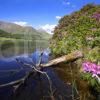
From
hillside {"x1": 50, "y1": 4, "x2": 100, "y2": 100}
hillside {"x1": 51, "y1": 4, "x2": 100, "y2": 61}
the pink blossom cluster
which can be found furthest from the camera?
hillside {"x1": 51, "y1": 4, "x2": 100, "y2": 61}

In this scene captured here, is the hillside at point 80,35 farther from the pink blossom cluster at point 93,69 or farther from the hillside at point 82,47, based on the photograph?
the pink blossom cluster at point 93,69

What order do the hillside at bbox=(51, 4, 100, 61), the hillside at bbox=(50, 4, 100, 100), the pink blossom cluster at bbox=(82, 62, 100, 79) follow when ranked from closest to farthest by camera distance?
the pink blossom cluster at bbox=(82, 62, 100, 79), the hillside at bbox=(50, 4, 100, 100), the hillside at bbox=(51, 4, 100, 61)

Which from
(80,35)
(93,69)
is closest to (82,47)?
(80,35)

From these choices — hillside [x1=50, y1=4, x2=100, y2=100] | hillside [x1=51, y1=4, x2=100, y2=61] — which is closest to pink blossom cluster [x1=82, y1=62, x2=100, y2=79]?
hillside [x1=50, y1=4, x2=100, y2=100]

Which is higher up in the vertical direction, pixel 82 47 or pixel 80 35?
pixel 80 35

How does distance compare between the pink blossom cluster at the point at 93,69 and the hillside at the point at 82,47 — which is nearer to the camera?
the pink blossom cluster at the point at 93,69

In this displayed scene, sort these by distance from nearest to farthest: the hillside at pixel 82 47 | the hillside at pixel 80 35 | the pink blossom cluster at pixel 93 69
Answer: the pink blossom cluster at pixel 93 69 < the hillside at pixel 82 47 < the hillside at pixel 80 35

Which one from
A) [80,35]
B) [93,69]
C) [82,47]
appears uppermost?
[80,35]

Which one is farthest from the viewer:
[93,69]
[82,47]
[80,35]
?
[80,35]

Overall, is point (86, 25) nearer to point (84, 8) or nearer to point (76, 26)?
point (76, 26)

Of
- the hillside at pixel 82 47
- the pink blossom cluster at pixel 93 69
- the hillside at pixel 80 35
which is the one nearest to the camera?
the pink blossom cluster at pixel 93 69

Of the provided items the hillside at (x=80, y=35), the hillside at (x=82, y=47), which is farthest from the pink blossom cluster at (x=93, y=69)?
the hillside at (x=80, y=35)

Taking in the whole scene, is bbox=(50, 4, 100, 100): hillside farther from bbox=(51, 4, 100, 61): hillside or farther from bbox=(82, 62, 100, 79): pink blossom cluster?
bbox=(82, 62, 100, 79): pink blossom cluster

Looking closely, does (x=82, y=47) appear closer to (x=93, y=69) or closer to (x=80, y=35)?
(x=80, y=35)
